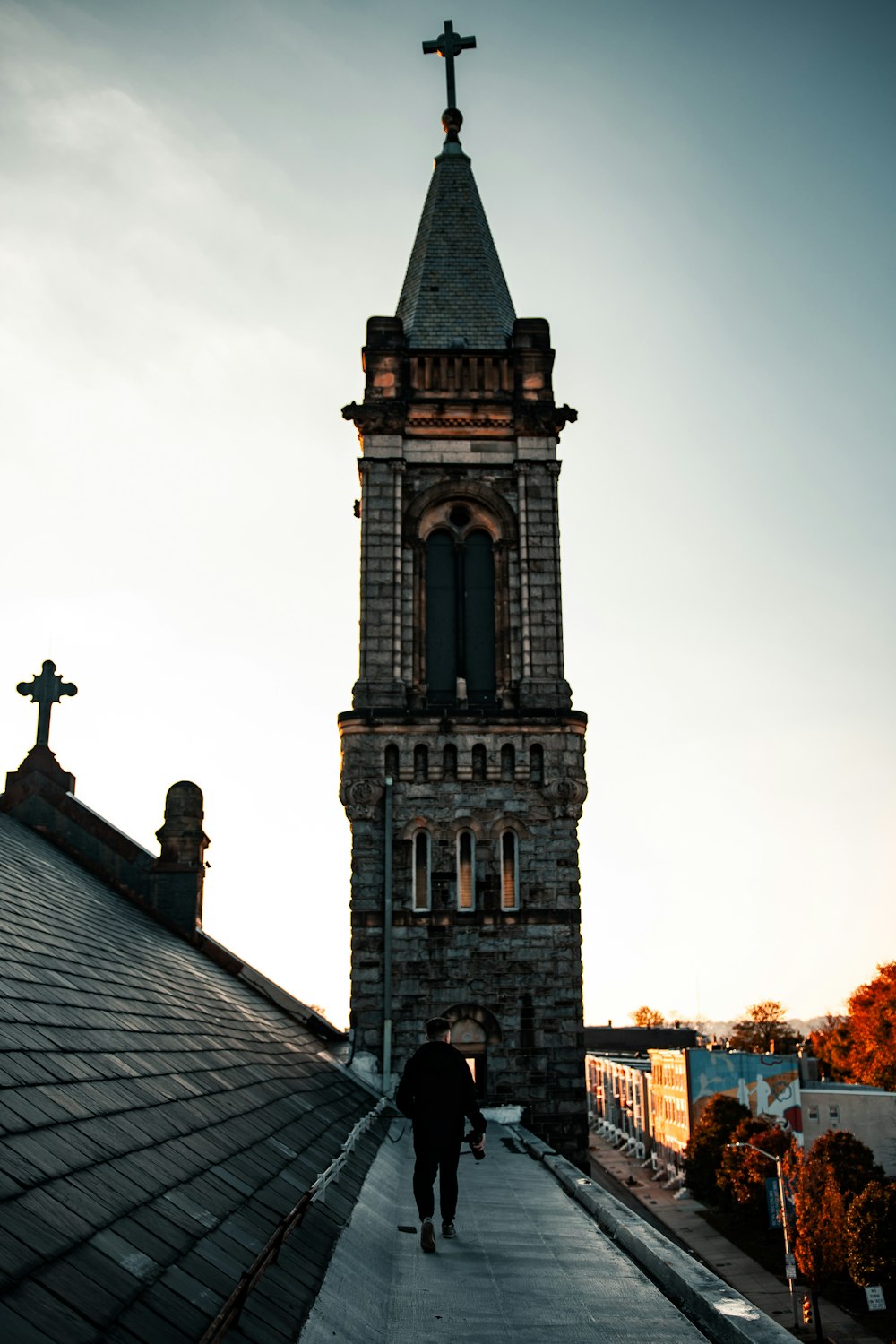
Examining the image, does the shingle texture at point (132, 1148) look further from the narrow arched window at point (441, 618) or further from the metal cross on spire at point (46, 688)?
the narrow arched window at point (441, 618)

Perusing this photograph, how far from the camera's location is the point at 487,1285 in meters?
8.30

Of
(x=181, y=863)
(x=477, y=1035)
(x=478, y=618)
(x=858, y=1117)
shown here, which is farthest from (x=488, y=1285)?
(x=858, y=1117)

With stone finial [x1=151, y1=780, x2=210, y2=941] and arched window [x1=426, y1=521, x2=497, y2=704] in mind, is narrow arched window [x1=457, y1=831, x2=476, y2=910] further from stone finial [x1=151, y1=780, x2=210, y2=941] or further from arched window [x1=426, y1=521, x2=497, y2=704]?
stone finial [x1=151, y1=780, x2=210, y2=941]

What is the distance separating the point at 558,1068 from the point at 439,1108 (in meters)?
17.1

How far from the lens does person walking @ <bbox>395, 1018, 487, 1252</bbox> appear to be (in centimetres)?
941

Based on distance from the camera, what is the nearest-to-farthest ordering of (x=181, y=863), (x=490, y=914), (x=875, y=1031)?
(x=181, y=863), (x=490, y=914), (x=875, y=1031)

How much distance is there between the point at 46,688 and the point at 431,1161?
13.1m

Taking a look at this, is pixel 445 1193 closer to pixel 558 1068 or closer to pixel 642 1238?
pixel 642 1238

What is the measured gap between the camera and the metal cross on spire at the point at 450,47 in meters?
37.2

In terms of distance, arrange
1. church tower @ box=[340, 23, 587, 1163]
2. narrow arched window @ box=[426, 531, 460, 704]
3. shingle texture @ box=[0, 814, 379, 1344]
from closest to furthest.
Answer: shingle texture @ box=[0, 814, 379, 1344], church tower @ box=[340, 23, 587, 1163], narrow arched window @ box=[426, 531, 460, 704]

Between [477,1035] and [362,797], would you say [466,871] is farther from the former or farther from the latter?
[477,1035]

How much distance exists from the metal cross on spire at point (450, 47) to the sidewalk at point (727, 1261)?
112 ft

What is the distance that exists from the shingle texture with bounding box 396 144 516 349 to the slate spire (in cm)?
2

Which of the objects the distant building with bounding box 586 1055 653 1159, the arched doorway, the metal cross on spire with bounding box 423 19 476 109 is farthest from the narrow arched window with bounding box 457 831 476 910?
the distant building with bounding box 586 1055 653 1159
